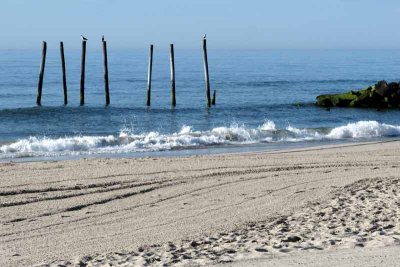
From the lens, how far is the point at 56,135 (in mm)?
26359

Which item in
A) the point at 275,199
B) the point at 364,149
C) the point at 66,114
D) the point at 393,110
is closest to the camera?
the point at 275,199

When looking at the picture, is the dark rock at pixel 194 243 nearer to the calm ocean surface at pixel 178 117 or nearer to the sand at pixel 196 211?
the sand at pixel 196 211

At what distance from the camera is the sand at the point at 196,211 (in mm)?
8273

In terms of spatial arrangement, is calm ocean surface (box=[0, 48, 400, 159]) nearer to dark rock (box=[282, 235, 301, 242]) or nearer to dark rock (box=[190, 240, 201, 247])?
dark rock (box=[190, 240, 201, 247])

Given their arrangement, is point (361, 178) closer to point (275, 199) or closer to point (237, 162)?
point (275, 199)

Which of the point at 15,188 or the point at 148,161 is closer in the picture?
the point at 15,188

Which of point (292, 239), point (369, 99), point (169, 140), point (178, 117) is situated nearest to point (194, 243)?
point (292, 239)

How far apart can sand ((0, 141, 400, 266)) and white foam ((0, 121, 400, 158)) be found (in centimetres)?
337

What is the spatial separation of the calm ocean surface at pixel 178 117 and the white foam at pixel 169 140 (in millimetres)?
30

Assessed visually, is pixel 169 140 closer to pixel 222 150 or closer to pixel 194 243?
pixel 222 150

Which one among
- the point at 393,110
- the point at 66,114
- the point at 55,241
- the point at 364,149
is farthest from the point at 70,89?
the point at 55,241

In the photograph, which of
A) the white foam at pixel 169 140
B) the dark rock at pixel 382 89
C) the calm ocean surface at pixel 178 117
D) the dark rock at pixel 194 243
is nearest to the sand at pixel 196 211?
the dark rock at pixel 194 243

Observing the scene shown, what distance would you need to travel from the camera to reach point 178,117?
34531 millimetres

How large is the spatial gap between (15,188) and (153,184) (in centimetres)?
252
